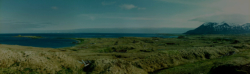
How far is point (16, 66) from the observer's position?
50.6 ft

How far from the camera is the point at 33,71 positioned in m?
15.8

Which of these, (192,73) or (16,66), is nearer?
(16,66)

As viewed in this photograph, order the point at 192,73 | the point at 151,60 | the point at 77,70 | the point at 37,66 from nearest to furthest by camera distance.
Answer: the point at 37,66
the point at 77,70
the point at 192,73
the point at 151,60

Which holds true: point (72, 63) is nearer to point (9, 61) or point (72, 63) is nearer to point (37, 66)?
point (37, 66)

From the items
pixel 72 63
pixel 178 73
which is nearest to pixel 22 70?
pixel 72 63

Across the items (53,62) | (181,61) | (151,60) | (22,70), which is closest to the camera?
(22,70)

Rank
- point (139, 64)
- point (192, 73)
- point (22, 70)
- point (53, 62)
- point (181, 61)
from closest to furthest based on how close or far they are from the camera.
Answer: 1. point (22, 70)
2. point (53, 62)
3. point (192, 73)
4. point (139, 64)
5. point (181, 61)

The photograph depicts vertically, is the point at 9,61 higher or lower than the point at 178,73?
higher

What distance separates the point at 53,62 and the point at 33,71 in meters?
3.06

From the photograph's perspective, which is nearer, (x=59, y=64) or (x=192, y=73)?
(x=59, y=64)

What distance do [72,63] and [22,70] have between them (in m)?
6.32

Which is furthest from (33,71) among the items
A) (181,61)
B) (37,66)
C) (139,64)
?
(181,61)

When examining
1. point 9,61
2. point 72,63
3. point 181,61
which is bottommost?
point 181,61

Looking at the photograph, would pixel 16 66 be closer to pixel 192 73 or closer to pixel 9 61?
pixel 9 61
